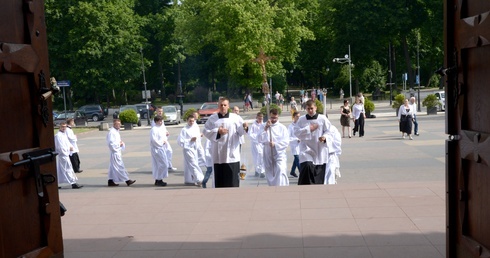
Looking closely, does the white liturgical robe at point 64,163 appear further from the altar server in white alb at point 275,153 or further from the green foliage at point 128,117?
the green foliage at point 128,117

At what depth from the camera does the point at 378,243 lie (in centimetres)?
632

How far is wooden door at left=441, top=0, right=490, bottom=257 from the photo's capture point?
314cm

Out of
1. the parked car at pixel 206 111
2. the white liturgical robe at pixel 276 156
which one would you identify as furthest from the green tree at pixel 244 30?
the white liturgical robe at pixel 276 156

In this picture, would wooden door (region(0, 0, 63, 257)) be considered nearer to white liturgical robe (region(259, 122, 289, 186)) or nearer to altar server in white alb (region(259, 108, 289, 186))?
altar server in white alb (region(259, 108, 289, 186))

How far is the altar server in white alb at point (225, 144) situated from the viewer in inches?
450

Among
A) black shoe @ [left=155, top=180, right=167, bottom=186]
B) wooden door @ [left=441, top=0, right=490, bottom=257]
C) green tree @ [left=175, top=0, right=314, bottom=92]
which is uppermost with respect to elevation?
green tree @ [left=175, top=0, right=314, bottom=92]

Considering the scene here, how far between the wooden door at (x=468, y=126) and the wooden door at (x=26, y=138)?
2468 mm

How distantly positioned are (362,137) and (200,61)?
42848 mm

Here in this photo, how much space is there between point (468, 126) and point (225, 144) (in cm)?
818

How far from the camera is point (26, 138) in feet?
11.6

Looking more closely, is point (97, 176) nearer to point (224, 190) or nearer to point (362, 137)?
point (224, 190)

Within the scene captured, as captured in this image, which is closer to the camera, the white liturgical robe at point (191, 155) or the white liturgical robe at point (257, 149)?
the white liturgical robe at point (191, 155)

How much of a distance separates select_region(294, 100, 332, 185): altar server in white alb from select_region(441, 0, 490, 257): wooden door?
7496mm

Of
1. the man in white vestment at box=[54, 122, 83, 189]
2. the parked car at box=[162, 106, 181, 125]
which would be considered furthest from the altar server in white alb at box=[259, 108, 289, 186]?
the parked car at box=[162, 106, 181, 125]
